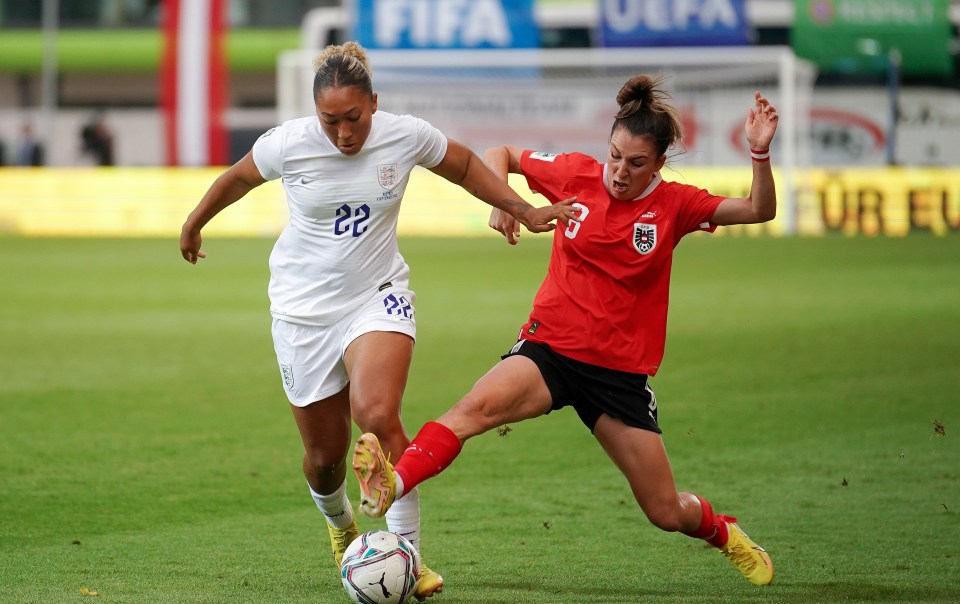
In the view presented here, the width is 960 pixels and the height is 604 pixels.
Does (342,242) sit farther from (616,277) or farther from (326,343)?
(616,277)

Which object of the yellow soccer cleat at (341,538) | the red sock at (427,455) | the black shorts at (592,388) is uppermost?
the black shorts at (592,388)

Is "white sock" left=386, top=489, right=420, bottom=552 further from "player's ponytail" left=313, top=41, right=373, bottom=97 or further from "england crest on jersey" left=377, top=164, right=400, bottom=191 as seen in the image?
"player's ponytail" left=313, top=41, right=373, bottom=97

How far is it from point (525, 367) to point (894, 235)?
69.9 feet

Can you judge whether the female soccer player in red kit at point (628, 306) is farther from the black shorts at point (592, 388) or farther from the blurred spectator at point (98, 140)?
the blurred spectator at point (98, 140)

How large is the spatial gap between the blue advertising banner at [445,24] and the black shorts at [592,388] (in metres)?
22.9

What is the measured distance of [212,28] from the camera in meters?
30.3

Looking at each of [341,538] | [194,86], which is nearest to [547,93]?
[194,86]

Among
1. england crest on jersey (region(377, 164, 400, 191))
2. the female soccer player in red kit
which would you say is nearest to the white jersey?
england crest on jersey (region(377, 164, 400, 191))

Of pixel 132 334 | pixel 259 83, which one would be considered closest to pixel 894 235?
pixel 132 334

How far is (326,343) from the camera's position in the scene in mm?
5391

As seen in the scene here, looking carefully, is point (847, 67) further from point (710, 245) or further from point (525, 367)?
point (525, 367)

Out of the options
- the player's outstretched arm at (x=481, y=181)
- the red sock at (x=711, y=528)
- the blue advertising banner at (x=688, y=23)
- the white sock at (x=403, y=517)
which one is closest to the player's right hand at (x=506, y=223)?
the player's outstretched arm at (x=481, y=181)

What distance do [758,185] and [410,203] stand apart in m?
22.3

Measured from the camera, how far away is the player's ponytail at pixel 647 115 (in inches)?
205
